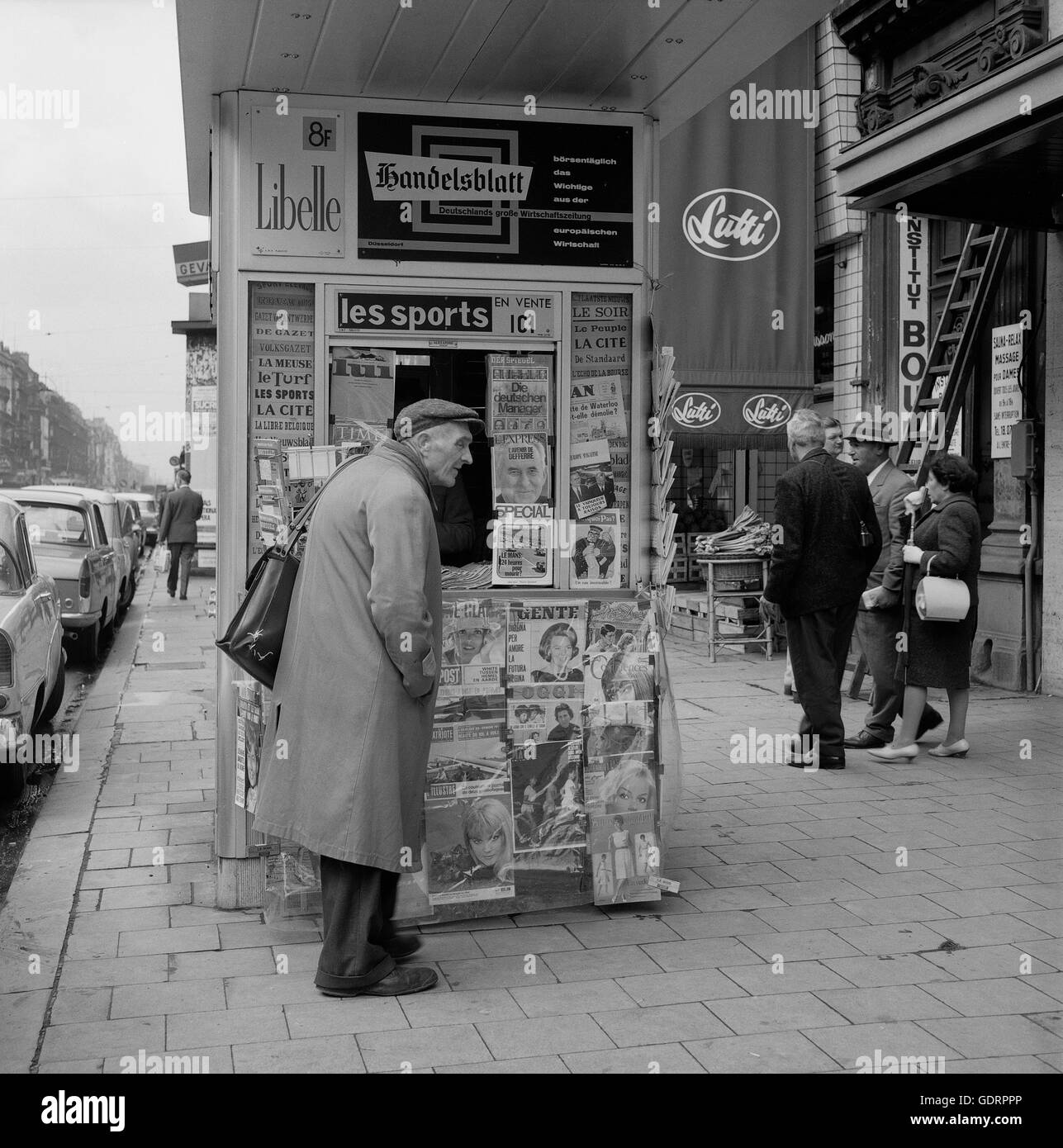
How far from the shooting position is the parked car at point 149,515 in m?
36.9

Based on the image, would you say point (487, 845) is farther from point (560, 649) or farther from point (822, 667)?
point (822, 667)

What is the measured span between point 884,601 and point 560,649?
3525mm

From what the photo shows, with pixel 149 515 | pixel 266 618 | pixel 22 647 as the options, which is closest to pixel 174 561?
Result: pixel 22 647

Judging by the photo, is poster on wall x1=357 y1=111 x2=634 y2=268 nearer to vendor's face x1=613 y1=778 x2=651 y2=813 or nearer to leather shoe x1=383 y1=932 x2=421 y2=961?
vendor's face x1=613 y1=778 x2=651 y2=813

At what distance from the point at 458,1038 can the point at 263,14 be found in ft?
11.2

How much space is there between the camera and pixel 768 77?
13023 millimetres

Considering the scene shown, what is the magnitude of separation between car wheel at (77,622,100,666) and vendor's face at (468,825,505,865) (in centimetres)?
985

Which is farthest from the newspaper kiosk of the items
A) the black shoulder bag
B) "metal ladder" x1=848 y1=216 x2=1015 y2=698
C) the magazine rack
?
the magazine rack

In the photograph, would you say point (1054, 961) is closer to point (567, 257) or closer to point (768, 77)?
point (567, 257)

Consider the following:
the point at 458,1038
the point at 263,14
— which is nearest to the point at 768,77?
the point at 263,14

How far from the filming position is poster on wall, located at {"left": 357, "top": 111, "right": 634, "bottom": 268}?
16.7 ft

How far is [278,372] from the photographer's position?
5.11 meters
